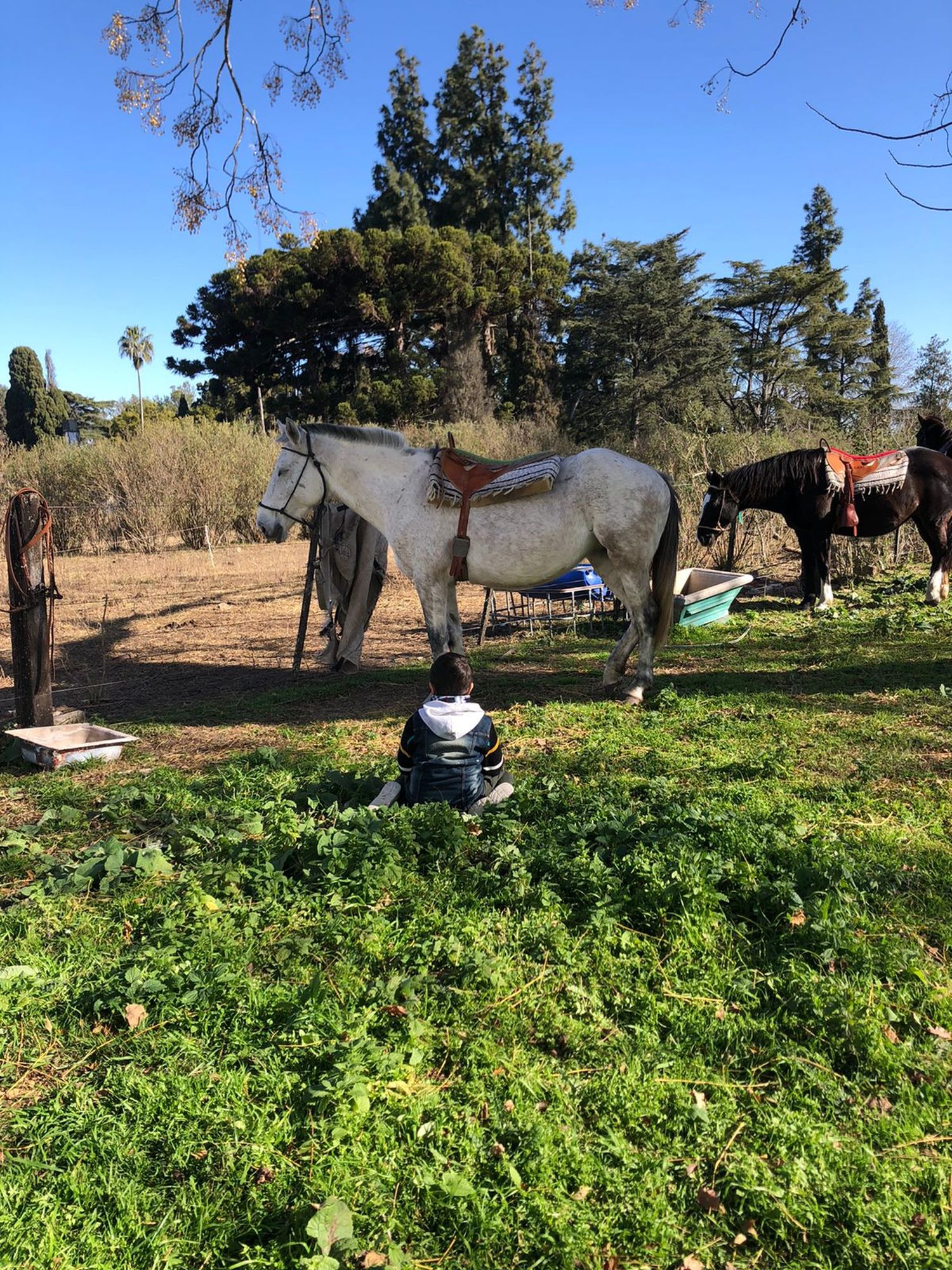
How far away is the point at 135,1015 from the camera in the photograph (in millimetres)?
2721

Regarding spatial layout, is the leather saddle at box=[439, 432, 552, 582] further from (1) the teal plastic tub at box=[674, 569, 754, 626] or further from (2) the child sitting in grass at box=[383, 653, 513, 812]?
(1) the teal plastic tub at box=[674, 569, 754, 626]

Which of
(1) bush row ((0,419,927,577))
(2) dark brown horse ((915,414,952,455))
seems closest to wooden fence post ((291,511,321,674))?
(2) dark brown horse ((915,414,952,455))

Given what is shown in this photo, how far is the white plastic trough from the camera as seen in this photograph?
5.42 m

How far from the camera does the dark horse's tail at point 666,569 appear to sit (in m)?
6.58

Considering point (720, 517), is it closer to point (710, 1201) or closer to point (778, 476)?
point (778, 476)

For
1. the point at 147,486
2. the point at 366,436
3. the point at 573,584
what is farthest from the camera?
the point at 147,486

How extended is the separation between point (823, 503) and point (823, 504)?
1cm

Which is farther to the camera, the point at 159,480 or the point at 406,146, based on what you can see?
the point at 406,146

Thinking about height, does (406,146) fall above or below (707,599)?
above

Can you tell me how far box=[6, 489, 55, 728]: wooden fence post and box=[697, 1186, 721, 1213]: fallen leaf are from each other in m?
5.70

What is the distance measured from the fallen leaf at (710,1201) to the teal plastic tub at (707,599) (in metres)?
7.23

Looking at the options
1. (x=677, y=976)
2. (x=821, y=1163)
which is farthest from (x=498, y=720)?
(x=821, y=1163)

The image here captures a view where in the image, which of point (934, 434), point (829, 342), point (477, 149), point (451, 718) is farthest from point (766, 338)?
point (451, 718)

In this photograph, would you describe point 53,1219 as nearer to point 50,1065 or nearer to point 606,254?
point 50,1065
